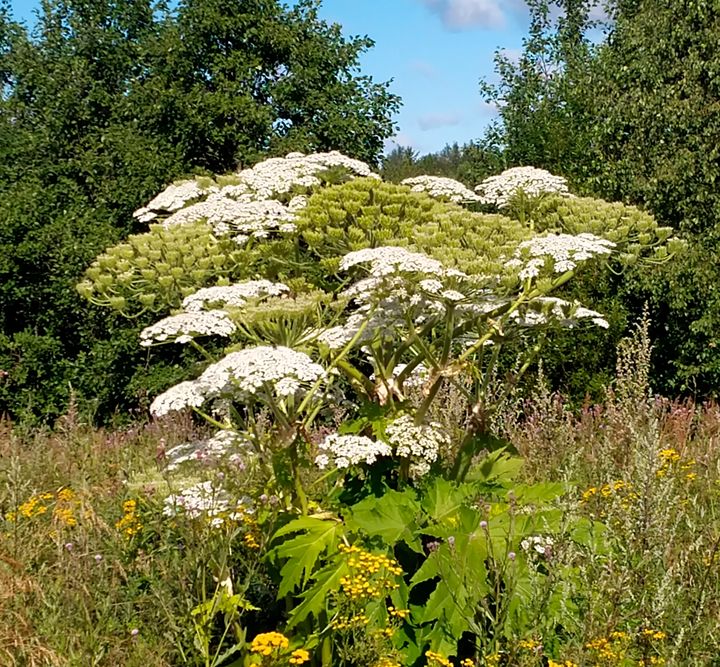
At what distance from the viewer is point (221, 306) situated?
4418mm

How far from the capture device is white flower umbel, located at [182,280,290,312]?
165 inches

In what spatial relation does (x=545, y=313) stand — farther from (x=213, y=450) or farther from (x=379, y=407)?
(x=213, y=450)

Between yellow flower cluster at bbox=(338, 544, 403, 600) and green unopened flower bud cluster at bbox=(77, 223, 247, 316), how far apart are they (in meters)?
1.56

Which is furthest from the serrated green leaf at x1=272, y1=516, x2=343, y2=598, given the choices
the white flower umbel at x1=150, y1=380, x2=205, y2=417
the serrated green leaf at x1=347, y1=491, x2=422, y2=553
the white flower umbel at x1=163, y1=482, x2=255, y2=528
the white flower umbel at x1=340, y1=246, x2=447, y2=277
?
the white flower umbel at x1=340, y1=246, x2=447, y2=277

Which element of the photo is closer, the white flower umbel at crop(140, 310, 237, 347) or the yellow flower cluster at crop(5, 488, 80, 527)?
the white flower umbel at crop(140, 310, 237, 347)

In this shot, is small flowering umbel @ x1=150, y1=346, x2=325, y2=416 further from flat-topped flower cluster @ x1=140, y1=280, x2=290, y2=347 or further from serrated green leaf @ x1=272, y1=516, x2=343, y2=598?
serrated green leaf @ x1=272, y1=516, x2=343, y2=598

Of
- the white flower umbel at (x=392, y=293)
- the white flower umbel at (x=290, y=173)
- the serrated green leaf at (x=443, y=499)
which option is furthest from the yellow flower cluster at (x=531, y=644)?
the white flower umbel at (x=290, y=173)

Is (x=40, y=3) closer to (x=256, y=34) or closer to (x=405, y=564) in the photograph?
(x=256, y=34)

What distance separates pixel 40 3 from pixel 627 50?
1299cm

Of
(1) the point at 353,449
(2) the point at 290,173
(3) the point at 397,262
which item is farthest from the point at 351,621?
(2) the point at 290,173

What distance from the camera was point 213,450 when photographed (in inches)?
179

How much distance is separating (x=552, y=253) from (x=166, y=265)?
1.94 meters

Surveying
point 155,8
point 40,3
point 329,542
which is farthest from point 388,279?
point 40,3

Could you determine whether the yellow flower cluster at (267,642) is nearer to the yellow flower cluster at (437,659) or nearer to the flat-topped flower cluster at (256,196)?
the yellow flower cluster at (437,659)
